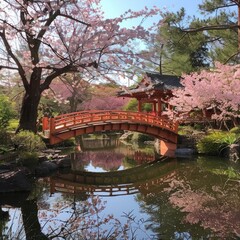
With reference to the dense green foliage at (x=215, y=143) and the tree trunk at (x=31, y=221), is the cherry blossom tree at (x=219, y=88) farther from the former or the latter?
the tree trunk at (x=31, y=221)

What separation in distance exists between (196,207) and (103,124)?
907 centimetres

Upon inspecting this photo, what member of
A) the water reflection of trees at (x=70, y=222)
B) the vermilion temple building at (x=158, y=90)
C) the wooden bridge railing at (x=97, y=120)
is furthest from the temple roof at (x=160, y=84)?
the water reflection of trees at (x=70, y=222)

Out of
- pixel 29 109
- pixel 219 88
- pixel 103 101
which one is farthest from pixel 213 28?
pixel 103 101

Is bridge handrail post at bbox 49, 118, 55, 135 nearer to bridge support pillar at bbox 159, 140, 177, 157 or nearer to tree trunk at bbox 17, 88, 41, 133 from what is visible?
tree trunk at bbox 17, 88, 41, 133

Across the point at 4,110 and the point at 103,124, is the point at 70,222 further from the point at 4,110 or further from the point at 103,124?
the point at 4,110

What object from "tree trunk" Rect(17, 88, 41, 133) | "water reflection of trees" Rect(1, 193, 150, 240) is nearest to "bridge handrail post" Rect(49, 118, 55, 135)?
"tree trunk" Rect(17, 88, 41, 133)

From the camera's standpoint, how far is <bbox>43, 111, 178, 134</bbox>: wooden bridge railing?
1484cm

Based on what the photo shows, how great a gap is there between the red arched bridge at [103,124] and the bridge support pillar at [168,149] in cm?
30

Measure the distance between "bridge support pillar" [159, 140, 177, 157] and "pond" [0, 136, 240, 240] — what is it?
320 centimetres

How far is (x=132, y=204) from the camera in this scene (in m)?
8.05

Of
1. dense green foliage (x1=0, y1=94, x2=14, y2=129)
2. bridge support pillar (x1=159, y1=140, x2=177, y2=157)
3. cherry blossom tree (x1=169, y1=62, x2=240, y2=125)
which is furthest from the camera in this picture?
bridge support pillar (x1=159, y1=140, x2=177, y2=157)

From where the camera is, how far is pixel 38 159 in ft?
37.4

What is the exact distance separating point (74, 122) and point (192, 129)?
7798 mm

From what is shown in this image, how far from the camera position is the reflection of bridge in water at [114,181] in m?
9.74
